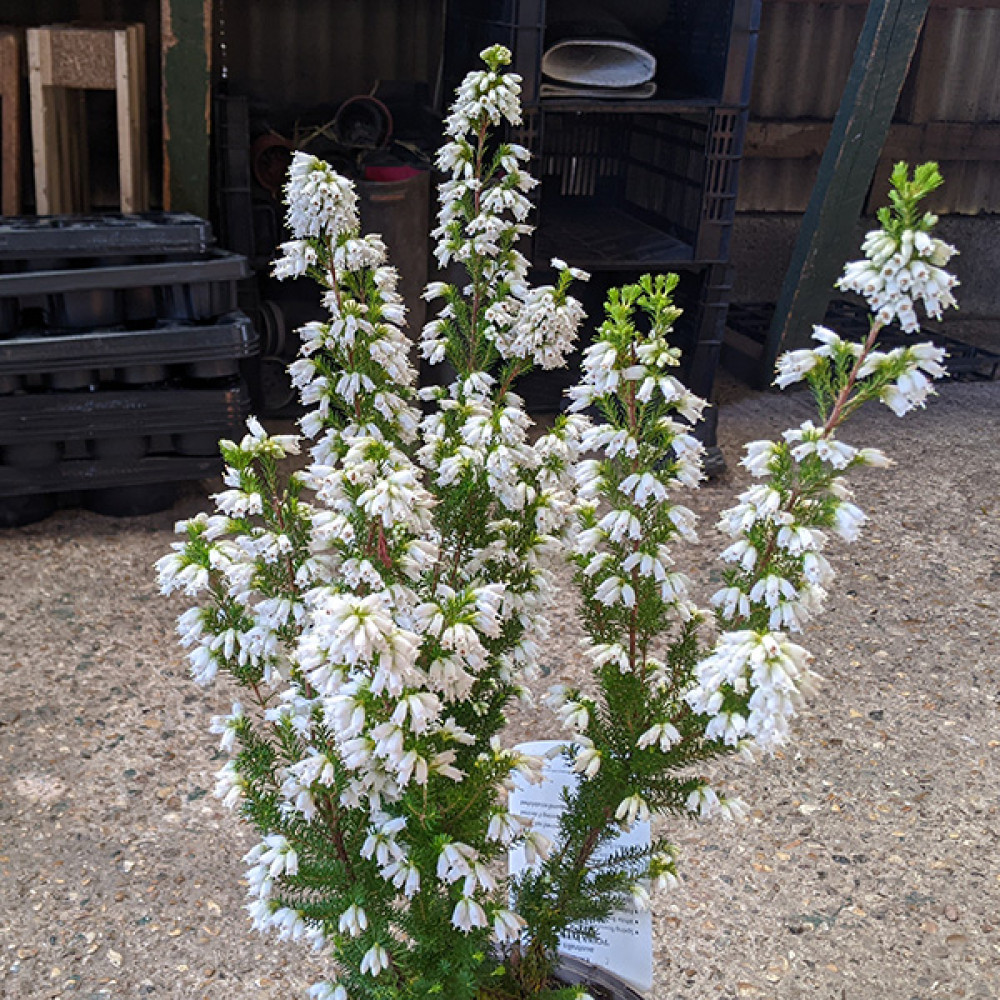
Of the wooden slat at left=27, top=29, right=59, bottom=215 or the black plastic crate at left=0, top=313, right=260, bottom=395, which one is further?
the wooden slat at left=27, top=29, right=59, bottom=215

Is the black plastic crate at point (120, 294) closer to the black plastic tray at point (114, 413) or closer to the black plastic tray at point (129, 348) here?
→ the black plastic tray at point (129, 348)

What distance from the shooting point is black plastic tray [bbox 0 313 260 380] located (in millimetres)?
3438

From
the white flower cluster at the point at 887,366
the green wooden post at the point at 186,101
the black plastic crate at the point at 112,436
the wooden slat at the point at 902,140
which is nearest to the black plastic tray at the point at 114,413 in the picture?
the black plastic crate at the point at 112,436

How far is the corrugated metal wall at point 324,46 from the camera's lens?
486cm

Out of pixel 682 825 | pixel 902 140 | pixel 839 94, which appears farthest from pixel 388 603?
pixel 902 140

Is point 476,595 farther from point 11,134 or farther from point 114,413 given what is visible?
point 11,134

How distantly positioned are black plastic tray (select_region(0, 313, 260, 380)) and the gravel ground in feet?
1.83

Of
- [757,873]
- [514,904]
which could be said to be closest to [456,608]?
[514,904]

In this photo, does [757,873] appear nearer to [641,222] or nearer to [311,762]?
[311,762]

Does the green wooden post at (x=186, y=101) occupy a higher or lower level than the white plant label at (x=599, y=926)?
higher

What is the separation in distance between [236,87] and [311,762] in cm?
422

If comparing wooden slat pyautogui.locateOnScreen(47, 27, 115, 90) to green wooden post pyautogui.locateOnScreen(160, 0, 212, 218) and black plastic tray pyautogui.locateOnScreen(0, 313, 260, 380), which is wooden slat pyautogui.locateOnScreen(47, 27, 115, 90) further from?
black plastic tray pyautogui.locateOnScreen(0, 313, 260, 380)

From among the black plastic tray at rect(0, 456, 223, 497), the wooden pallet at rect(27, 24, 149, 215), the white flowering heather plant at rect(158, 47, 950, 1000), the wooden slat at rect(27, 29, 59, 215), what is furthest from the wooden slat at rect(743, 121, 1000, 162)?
the white flowering heather plant at rect(158, 47, 950, 1000)

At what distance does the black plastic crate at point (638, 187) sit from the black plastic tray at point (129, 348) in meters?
1.29
